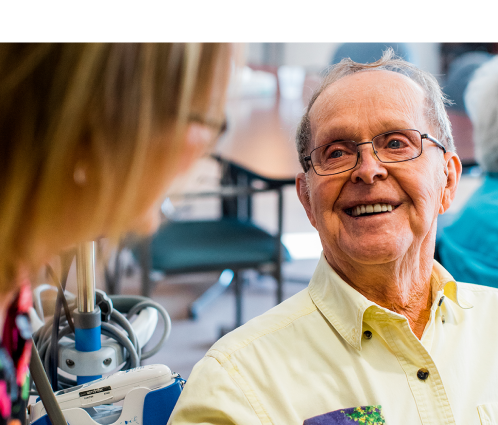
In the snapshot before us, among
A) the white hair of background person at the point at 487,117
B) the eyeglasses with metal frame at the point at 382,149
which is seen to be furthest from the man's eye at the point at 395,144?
the white hair of background person at the point at 487,117

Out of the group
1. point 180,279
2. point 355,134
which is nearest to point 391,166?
point 355,134

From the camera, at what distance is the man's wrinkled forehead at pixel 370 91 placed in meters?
1.20

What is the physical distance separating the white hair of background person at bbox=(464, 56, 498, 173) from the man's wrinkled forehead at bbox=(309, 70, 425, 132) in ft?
2.68

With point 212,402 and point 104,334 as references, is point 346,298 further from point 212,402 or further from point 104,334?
point 104,334

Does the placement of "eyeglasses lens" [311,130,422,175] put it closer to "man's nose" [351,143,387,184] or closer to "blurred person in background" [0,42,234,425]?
"man's nose" [351,143,387,184]

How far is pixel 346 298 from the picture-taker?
3.67 ft

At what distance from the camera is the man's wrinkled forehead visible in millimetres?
1195

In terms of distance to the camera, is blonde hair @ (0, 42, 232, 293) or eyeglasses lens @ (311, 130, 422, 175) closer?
blonde hair @ (0, 42, 232, 293)

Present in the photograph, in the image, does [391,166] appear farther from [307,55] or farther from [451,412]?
[307,55]

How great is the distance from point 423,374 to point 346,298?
0.21 m

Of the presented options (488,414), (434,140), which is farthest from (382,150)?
(488,414)

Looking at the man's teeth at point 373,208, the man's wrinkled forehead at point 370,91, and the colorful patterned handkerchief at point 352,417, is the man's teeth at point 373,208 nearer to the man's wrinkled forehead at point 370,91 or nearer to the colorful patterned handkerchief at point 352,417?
the man's wrinkled forehead at point 370,91

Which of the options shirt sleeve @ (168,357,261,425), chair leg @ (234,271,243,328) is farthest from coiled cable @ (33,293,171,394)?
chair leg @ (234,271,243,328)
